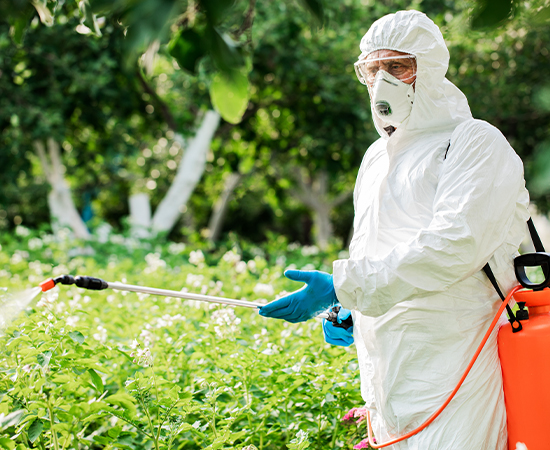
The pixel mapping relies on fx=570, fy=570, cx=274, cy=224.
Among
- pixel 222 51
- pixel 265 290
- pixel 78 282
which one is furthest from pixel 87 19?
pixel 265 290

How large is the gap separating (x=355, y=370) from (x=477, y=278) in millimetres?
1021

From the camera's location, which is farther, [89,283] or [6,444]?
[89,283]

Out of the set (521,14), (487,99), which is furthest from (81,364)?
(487,99)

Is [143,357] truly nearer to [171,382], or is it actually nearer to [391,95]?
[171,382]

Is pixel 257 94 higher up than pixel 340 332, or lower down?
higher up

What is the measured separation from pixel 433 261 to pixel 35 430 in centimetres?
144

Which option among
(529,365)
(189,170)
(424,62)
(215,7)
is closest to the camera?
(215,7)

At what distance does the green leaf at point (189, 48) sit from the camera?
109cm

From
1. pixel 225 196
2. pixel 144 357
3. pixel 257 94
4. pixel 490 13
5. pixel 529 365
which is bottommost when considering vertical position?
pixel 529 365

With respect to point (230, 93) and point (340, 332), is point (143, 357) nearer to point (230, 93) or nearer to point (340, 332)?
point (340, 332)

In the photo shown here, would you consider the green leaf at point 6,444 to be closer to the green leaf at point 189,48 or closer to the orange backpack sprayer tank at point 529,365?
the green leaf at point 189,48

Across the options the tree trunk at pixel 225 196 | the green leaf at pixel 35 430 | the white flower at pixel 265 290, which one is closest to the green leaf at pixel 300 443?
the green leaf at pixel 35 430

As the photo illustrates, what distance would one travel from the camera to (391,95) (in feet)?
5.92

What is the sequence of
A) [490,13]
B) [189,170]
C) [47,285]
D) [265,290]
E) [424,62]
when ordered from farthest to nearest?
[189,170] < [265,290] < [47,285] < [424,62] < [490,13]
